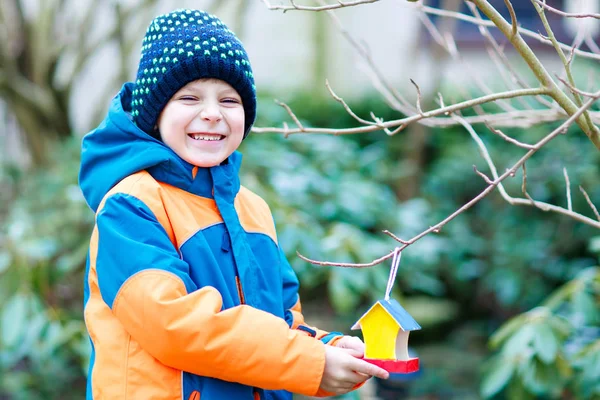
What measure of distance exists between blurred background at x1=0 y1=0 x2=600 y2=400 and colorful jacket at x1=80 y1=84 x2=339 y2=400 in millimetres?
1015

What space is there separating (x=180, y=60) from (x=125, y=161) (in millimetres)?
261

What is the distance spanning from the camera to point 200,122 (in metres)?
1.68

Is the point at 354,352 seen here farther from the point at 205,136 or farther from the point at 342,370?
the point at 205,136

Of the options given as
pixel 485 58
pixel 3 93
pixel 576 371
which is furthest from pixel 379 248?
pixel 485 58

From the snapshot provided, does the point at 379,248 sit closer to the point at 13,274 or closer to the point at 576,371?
the point at 576,371

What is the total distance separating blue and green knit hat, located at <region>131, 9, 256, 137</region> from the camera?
5.41 ft

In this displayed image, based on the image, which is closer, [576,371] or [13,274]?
[576,371]

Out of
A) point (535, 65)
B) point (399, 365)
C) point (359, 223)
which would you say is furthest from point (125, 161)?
point (359, 223)

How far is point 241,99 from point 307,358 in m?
0.65

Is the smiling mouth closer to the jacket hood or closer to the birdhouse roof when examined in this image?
the jacket hood

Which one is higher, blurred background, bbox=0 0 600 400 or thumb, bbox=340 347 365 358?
thumb, bbox=340 347 365 358

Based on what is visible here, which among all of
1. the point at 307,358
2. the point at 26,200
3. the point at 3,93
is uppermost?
the point at 307,358

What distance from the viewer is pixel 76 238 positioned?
11.5ft

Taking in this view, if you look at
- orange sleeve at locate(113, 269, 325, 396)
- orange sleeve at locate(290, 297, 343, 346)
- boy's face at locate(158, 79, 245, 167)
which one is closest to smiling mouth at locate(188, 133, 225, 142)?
boy's face at locate(158, 79, 245, 167)
